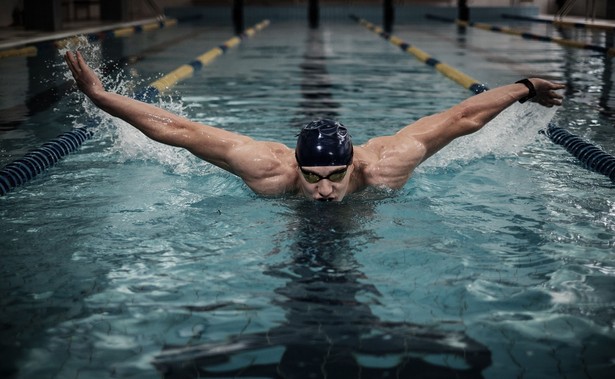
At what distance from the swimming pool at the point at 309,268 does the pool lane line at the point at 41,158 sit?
3.1 inches

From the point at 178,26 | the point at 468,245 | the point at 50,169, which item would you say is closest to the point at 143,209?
the point at 50,169

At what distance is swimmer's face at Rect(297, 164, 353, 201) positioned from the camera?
3168 mm

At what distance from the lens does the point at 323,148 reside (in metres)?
3.14

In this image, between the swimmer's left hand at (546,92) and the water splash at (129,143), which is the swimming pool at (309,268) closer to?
the water splash at (129,143)

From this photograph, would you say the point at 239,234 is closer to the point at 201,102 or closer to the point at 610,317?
the point at 610,317

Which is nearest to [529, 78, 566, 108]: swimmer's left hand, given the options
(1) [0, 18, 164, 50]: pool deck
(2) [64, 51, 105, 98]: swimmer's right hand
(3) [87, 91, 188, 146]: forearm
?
(3) [87, 91, 188, 146]: forearm

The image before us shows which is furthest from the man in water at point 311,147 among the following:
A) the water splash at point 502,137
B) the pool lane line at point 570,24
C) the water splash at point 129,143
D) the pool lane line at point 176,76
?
the pool lane line at point 570,24

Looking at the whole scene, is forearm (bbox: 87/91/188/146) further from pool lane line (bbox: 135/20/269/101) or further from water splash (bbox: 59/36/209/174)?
pool lane line (bbox: 135/20/269/101)

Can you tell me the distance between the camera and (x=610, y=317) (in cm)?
238

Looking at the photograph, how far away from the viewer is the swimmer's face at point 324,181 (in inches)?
125

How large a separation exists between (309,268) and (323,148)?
574mm

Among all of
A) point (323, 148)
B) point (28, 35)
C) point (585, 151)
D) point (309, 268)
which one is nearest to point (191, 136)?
point (323, 148)

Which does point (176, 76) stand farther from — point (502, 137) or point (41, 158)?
point (502, 137)

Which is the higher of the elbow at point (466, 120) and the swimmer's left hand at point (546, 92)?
the swimmer's left hand at point (546, 92)
